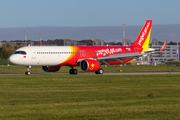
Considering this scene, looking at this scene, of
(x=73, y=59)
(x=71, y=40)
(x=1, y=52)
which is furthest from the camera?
(x=1, y=52)

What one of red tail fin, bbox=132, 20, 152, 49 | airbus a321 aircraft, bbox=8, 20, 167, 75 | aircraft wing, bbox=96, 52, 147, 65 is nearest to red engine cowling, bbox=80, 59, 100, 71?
airbus a321 aircraft, bbox=8, 20, 167, 75

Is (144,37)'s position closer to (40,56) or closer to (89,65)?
(89,65)

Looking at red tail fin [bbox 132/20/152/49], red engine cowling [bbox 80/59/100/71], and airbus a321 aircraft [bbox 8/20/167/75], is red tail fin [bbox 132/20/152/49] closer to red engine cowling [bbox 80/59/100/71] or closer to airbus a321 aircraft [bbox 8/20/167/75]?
airbus a321 aircraft [bbox 8/20/167/75]

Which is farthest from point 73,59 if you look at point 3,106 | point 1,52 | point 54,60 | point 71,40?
point 1,52

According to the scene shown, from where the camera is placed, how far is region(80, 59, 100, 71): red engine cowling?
45188mm

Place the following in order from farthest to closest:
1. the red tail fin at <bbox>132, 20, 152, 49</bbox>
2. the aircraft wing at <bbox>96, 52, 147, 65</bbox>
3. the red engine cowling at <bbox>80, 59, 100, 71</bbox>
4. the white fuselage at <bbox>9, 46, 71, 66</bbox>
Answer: the red tail fin at <bbox>132, 20, 152, 49</bbox>, the aircraft wing at <bbox>96, 52, 147, 65</bbox>, the red engine cowling at <bbox>80, 59, 100, 71</bbox>, the white fuselage at <bbox>9, 46, 71, 66</bbox>

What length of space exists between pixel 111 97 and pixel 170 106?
15.1 feet

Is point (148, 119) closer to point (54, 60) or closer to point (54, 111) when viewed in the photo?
point (54, 111)

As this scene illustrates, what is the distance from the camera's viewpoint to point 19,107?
16.3 meters

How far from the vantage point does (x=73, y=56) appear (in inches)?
1869

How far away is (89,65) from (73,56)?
11.5 ft

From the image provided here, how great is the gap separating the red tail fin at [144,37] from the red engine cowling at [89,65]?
11394 millimetres

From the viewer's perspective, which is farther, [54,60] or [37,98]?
[54,60]

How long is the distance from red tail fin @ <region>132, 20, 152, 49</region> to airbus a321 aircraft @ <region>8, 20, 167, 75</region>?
26 cm
